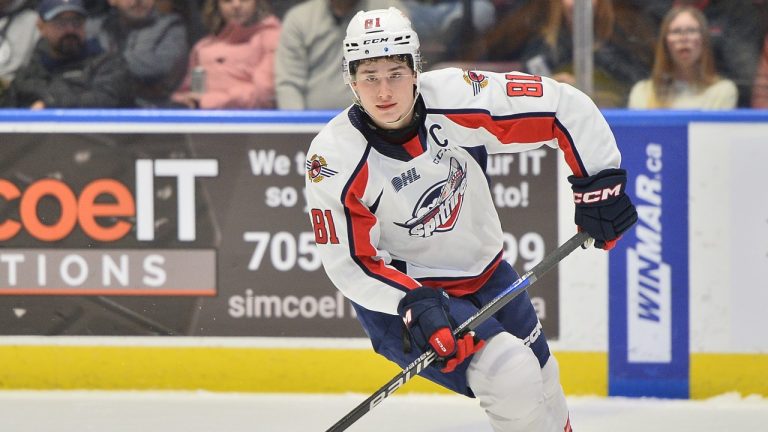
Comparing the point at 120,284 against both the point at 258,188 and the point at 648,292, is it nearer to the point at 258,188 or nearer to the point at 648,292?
the point at 258,188

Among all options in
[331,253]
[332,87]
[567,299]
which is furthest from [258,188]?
[331,253]

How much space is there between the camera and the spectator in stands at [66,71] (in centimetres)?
463

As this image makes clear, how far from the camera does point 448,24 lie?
453 cm

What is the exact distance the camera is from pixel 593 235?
10.4 feet

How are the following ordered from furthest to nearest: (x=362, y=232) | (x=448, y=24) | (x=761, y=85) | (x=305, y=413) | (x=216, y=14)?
(x=216, y=14), (x=448, y=24), (x=761, y=85), (x=305, y=413), (x=362, y=232)

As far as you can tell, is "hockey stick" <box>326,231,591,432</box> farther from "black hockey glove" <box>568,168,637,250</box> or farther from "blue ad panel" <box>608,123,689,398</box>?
"blue ad panel" <box>608,123,689,398</box>

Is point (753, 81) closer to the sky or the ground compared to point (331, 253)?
closer to the sky

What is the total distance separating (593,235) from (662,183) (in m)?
1.19

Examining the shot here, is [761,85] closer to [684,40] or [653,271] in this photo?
[684,40]

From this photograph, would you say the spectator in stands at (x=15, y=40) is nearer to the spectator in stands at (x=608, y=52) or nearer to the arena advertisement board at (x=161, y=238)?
the arena advertisement board at (x=161, y=238)

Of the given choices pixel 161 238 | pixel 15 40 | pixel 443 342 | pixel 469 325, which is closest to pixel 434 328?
pixel 443 342

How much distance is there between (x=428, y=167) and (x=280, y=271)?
4.67 ft

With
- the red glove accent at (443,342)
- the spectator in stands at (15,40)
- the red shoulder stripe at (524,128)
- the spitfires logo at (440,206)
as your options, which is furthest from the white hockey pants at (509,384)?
the spectator in stands at (15,40)

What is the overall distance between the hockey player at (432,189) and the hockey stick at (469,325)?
1.3 inches
